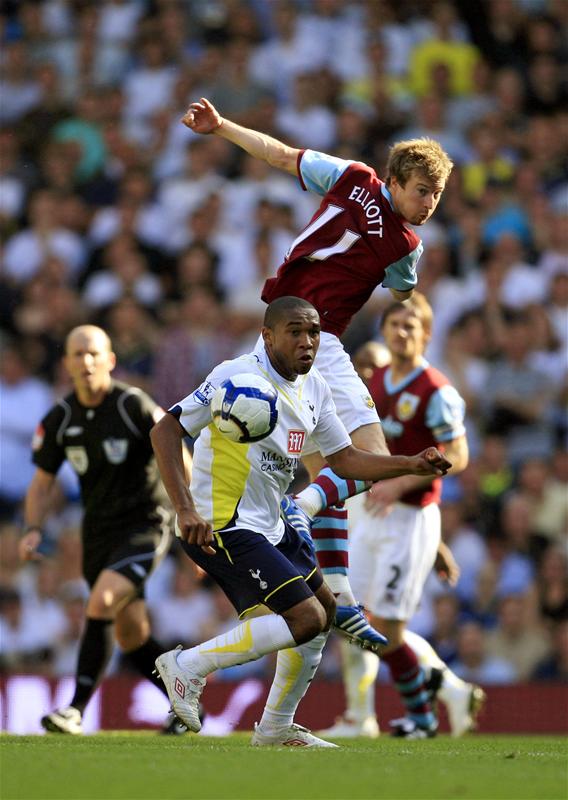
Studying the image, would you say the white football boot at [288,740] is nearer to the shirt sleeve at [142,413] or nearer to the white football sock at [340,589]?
the white football sock at [340,589]

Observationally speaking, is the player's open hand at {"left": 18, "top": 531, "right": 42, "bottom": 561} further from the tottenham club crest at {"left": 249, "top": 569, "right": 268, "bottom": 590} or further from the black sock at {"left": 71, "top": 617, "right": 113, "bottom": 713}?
the tottenham club crest at {"left": 249, "top": 569, "right": 268, "bottom": 590}

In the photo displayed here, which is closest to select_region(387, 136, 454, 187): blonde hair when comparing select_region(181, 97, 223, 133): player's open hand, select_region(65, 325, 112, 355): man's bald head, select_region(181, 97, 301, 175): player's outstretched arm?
select_region(181, 97, 301, 175): player's outstretched arm

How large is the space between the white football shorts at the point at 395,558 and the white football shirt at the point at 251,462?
9.66 ft

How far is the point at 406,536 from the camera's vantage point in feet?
34.0

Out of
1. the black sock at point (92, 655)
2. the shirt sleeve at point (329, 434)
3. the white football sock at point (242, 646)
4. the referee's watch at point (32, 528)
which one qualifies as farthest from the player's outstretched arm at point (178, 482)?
the referee's watch at point (32, 528)

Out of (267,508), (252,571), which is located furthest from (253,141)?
(252,571)

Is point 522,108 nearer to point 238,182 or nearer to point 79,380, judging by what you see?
point 238,182

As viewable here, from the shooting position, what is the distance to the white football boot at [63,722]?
9.24 meters

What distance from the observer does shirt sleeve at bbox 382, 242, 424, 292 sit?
828 cm

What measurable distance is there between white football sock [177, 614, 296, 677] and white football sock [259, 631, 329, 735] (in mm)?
286

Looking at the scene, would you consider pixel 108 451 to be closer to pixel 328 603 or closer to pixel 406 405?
pixel 406 405

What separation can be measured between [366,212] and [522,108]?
9626mm

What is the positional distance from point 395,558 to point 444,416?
3.51ft

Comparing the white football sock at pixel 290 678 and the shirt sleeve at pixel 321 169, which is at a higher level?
the shirt sleeve at pixel 321 169
